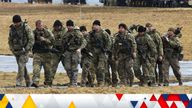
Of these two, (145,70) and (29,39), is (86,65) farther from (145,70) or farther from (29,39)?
(29,39)

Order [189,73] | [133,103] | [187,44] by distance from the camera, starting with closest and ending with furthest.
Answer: [133,103]
[189,73]
[187,44]

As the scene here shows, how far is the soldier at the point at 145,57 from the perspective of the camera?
17625 mm

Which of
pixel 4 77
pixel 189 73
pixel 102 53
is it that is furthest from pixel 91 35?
pixel 189 73

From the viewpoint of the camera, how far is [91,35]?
17203 mm

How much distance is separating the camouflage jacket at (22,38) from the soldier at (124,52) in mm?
2497

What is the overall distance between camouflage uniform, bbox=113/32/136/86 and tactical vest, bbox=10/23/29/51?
102 inches

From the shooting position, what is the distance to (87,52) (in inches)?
682

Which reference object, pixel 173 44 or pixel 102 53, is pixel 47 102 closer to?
pixel 102 53

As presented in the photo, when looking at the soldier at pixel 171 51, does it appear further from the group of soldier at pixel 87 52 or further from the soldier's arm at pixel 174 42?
the group of soldier at pixel 87 52

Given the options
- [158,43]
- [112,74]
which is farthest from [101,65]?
[158,43]

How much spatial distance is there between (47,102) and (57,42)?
27.4 feet

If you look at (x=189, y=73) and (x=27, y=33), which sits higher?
(x=27, y=33)

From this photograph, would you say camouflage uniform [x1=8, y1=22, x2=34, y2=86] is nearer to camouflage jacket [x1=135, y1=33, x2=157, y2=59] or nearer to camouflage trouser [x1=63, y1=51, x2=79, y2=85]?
camouflage trouser [x1=63, y1=51, x2=79, y2=85]

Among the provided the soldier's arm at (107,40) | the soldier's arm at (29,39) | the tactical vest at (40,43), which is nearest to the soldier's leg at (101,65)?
the soldier's arm at (107,40)
